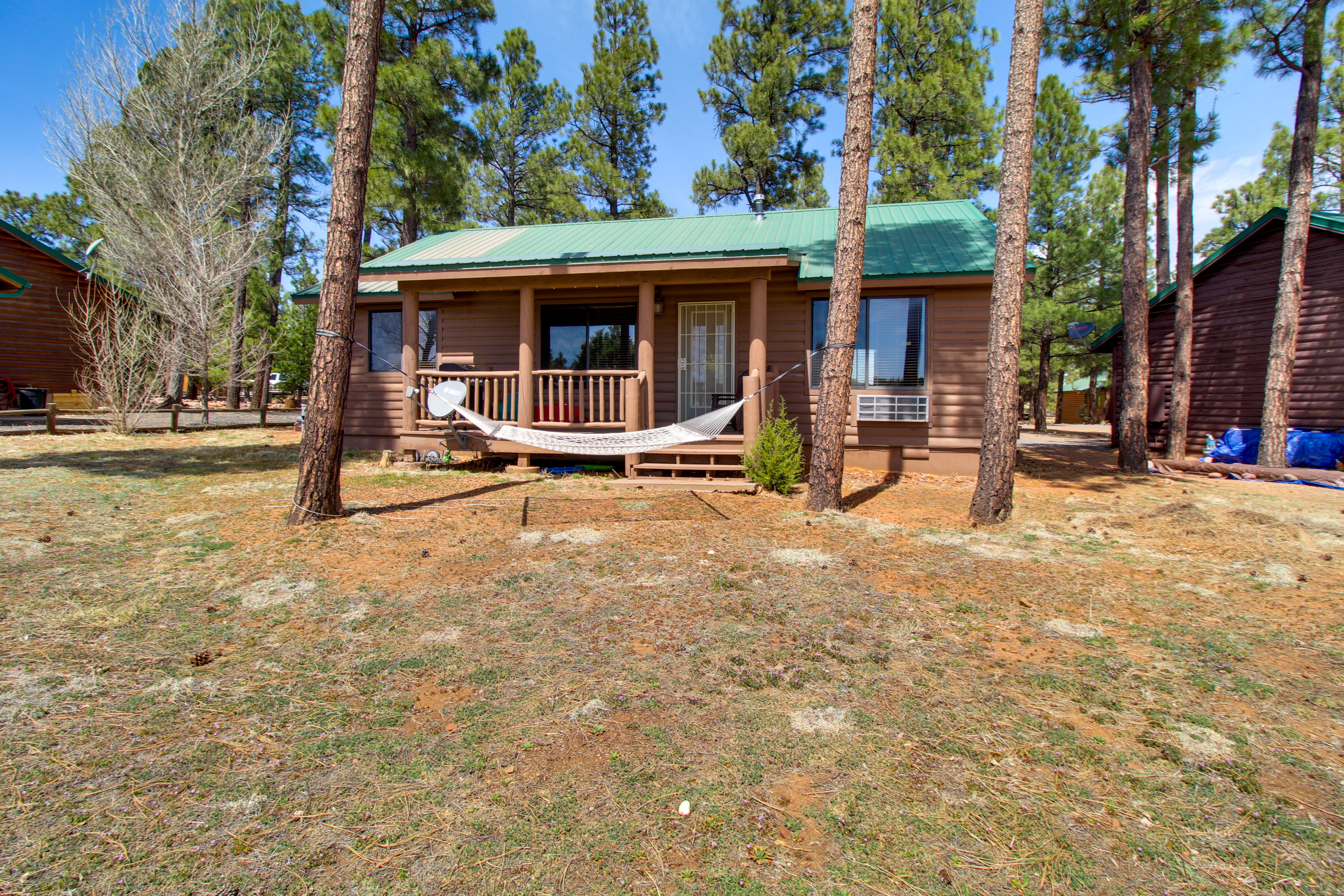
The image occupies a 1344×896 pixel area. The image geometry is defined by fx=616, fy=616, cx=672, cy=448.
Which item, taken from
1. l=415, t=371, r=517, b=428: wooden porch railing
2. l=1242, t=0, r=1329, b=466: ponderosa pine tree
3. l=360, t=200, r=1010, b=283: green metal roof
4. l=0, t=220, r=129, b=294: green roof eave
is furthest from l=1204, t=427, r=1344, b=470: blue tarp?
l=0, t=220, r=129, b=294: green roof eave

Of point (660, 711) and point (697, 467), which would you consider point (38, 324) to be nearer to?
point (697, 467)

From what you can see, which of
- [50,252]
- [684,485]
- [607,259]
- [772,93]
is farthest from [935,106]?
[50,252]

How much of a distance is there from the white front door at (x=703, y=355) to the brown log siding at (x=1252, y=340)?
31.1 feet

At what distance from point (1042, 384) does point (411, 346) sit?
20.9 meters

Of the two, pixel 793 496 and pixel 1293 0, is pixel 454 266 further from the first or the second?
pixel 1293 0

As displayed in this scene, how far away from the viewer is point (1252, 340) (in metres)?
11.8

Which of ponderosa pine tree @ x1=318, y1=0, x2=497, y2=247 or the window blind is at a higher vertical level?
ponderosa pine tree @ x1=318, y1=0, x2=497, y2=247

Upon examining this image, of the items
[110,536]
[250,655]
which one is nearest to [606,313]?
[110,536]

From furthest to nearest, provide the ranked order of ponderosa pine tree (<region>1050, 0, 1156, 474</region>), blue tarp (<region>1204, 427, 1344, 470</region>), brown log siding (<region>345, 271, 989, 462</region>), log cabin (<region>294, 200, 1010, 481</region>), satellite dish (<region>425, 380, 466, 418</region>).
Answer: blue tarp (<region>1204, 427, 1344, 470</region>)
ponderosa pine tree (<region>1050, 0, 1156, 474</region>)
brown log siding (<region>345, 271, 989, 462</region>)
log cabin (<region>294, 200, 1010, 481</region>)
satellite dish (<region>425, 380, 466, 418</region>)

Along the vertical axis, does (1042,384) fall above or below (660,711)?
above

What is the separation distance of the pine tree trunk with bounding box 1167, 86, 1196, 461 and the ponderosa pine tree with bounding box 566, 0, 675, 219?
13.2 meters

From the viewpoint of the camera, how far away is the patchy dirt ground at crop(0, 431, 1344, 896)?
1.89m

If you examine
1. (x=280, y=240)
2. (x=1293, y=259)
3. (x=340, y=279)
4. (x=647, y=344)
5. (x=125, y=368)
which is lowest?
(x=125, y=368)

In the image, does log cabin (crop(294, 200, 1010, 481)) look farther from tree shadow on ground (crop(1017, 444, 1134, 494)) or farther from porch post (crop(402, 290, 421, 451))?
tree shadow on ground (crop(1017, 444, 1134, 494))
